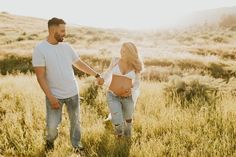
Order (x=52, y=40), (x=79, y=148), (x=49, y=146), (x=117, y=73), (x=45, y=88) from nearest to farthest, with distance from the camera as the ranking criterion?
(x=45, y=88) < (x=52, y=40) < (x=79, y=148) < (x=49, y=146) < (x=117, y=73)

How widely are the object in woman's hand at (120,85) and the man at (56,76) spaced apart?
642 millimetres

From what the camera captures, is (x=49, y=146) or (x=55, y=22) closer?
(x=55, y=22)

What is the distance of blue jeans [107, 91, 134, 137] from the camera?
6.06 metres

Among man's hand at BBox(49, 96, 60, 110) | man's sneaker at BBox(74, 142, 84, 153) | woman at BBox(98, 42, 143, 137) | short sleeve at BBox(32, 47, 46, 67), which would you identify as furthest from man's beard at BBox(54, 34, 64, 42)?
man's sneaker at BBox(74, 142, 84, 153)

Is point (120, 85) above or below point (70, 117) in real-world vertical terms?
above

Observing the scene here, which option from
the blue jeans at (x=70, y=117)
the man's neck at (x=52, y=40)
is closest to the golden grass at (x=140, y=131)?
the blue jeans at (x=70, y=117)

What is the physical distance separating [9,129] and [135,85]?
6.51 ft

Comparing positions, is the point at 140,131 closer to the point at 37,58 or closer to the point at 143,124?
the point at 143,124

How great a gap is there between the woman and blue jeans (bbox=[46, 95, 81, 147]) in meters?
0.56

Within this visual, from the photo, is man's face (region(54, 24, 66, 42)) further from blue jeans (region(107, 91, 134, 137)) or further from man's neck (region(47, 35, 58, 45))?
blue jeans (region(107, 91, 134, 137))

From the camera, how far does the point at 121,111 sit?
6.09m

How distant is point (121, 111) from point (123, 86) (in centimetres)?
35

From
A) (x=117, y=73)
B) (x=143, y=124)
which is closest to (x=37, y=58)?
(x=117, y=73)

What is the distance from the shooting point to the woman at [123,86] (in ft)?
20.0
